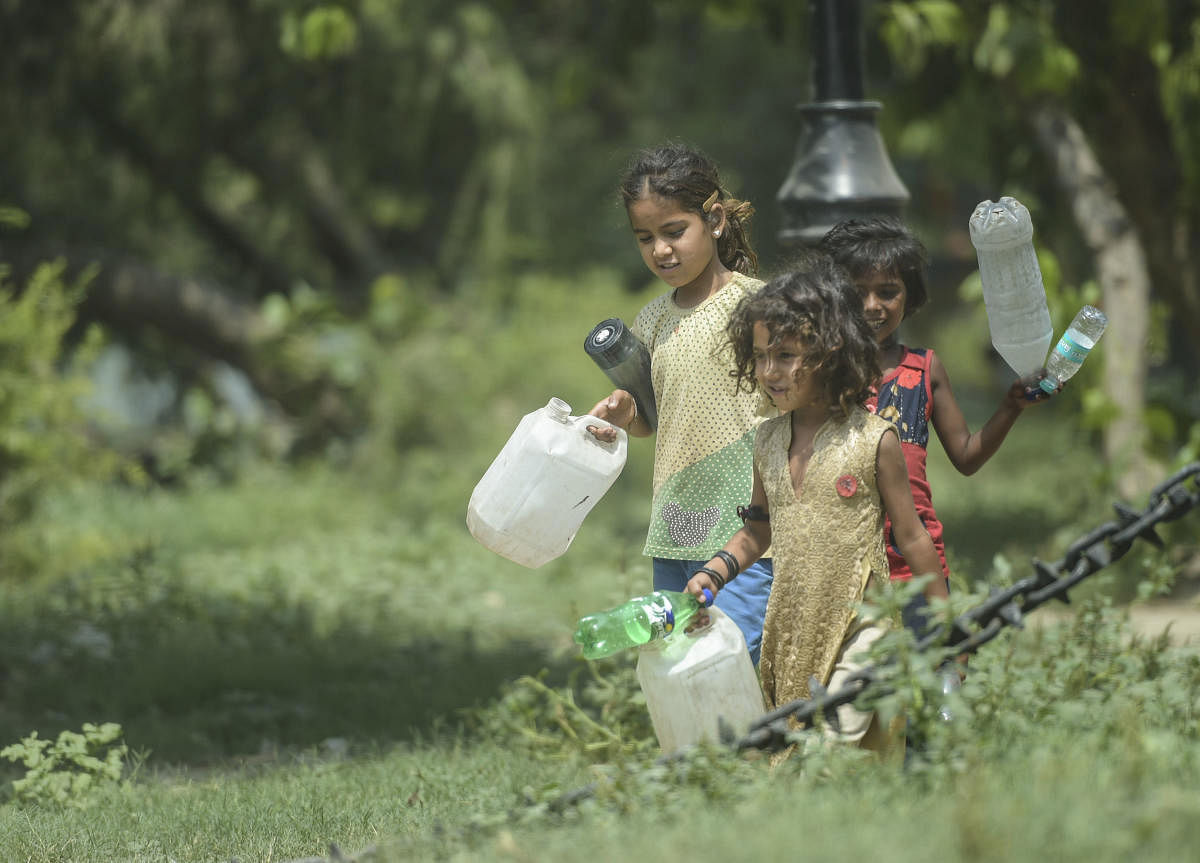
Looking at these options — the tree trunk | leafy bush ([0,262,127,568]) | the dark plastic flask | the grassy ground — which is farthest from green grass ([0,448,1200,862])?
the tree trunk

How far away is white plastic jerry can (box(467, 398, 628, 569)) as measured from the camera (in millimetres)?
3766

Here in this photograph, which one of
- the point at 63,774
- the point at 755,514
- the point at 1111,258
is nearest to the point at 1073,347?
the point at 755,514

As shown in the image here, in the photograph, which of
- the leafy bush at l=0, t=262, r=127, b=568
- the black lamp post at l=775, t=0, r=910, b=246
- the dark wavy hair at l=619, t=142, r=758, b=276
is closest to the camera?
the dark wavy hair at l=619, t=142, r=758, b=276

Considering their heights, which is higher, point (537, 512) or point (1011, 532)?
point (1011, 532)

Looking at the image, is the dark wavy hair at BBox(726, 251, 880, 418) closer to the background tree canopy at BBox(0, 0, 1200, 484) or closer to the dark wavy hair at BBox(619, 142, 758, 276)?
the dark wavy hair at BBox(619, 142, 758, 276)

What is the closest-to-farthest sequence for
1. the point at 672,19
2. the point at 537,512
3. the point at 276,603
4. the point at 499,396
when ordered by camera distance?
the point at 537,512 < the point at 276,603 < the point at 499,396 < the point at 672,19

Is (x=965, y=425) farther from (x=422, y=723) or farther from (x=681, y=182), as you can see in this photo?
(x=422, y=723)

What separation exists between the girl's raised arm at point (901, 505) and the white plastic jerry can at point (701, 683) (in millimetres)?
461

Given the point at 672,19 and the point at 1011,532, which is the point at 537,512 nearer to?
the point at 1011,532

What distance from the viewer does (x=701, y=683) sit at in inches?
137

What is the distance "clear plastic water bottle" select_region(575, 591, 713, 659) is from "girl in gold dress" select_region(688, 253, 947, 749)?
6 centimetres

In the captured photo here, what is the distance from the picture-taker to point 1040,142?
8.59 m

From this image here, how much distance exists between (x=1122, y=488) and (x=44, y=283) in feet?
19.9

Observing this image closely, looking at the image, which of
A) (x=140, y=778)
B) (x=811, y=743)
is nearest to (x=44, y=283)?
(x=140, y=778)
